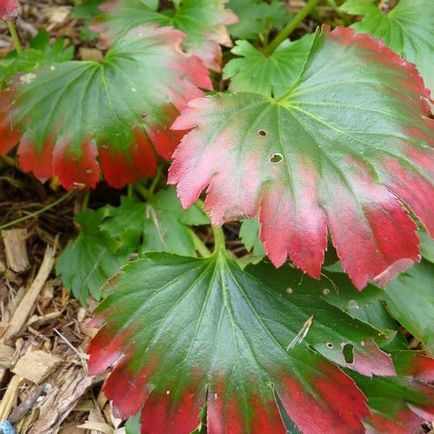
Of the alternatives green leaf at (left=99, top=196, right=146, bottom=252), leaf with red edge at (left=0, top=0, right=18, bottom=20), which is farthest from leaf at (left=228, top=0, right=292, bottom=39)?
leaf with red edge at (left=0, top=0, right=18, bottom=20)

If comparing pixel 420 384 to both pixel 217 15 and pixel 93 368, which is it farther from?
pixel 217 15

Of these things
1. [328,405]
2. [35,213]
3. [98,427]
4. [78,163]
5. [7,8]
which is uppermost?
[7,8]

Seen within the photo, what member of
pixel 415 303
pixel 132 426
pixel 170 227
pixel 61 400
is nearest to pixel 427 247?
pixel 415 303

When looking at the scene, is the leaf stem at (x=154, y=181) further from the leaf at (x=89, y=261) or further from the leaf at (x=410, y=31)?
the leaf at (x=410, y=31)

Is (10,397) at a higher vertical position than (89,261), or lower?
lower

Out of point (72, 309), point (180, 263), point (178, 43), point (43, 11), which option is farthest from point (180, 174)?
point (43, 11)

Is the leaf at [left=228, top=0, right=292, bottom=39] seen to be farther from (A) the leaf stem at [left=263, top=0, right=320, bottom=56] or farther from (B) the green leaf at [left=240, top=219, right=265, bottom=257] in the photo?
(B) the green leaf at [left=240, top=219, right=265, bottom=257]

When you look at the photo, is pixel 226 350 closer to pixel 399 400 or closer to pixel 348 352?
pixel 348 352
